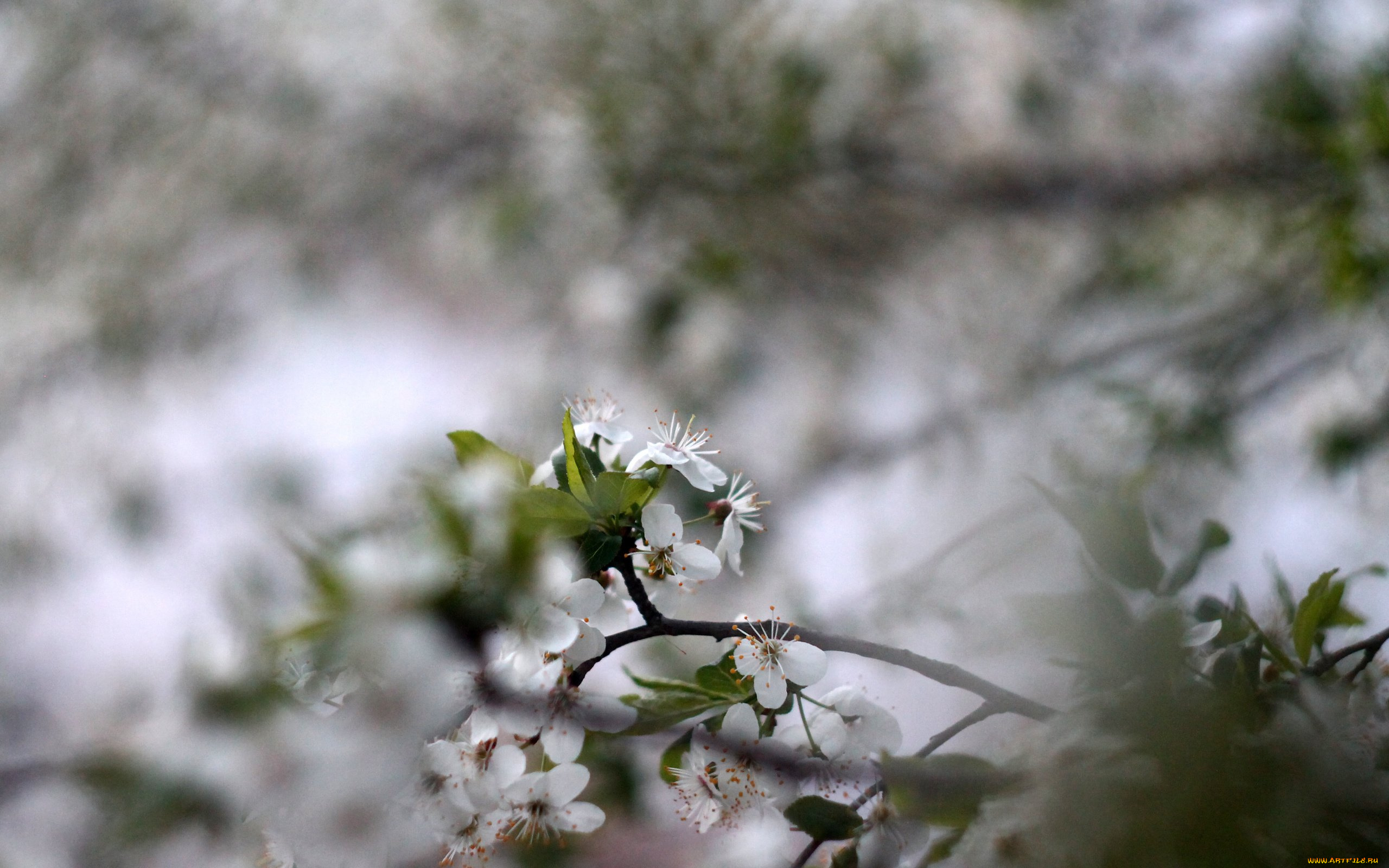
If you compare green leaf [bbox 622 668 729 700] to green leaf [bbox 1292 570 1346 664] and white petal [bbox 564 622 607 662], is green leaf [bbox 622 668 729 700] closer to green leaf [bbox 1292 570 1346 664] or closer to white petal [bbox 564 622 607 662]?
white petal [bbox 564 622 607 662]

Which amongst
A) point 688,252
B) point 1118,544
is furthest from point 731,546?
point 688,252

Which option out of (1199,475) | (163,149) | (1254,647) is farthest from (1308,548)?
(163,149)

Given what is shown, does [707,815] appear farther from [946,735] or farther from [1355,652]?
[1355,652]

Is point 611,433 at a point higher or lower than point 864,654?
higher

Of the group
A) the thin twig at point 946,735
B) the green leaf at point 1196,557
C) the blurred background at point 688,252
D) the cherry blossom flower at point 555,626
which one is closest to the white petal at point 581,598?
Answer: the cherry blossom flower at point 555,626

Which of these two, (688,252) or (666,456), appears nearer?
(666,456)

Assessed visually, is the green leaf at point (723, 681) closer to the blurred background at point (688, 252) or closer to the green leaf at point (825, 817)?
the green leaf at point (825, 817)
